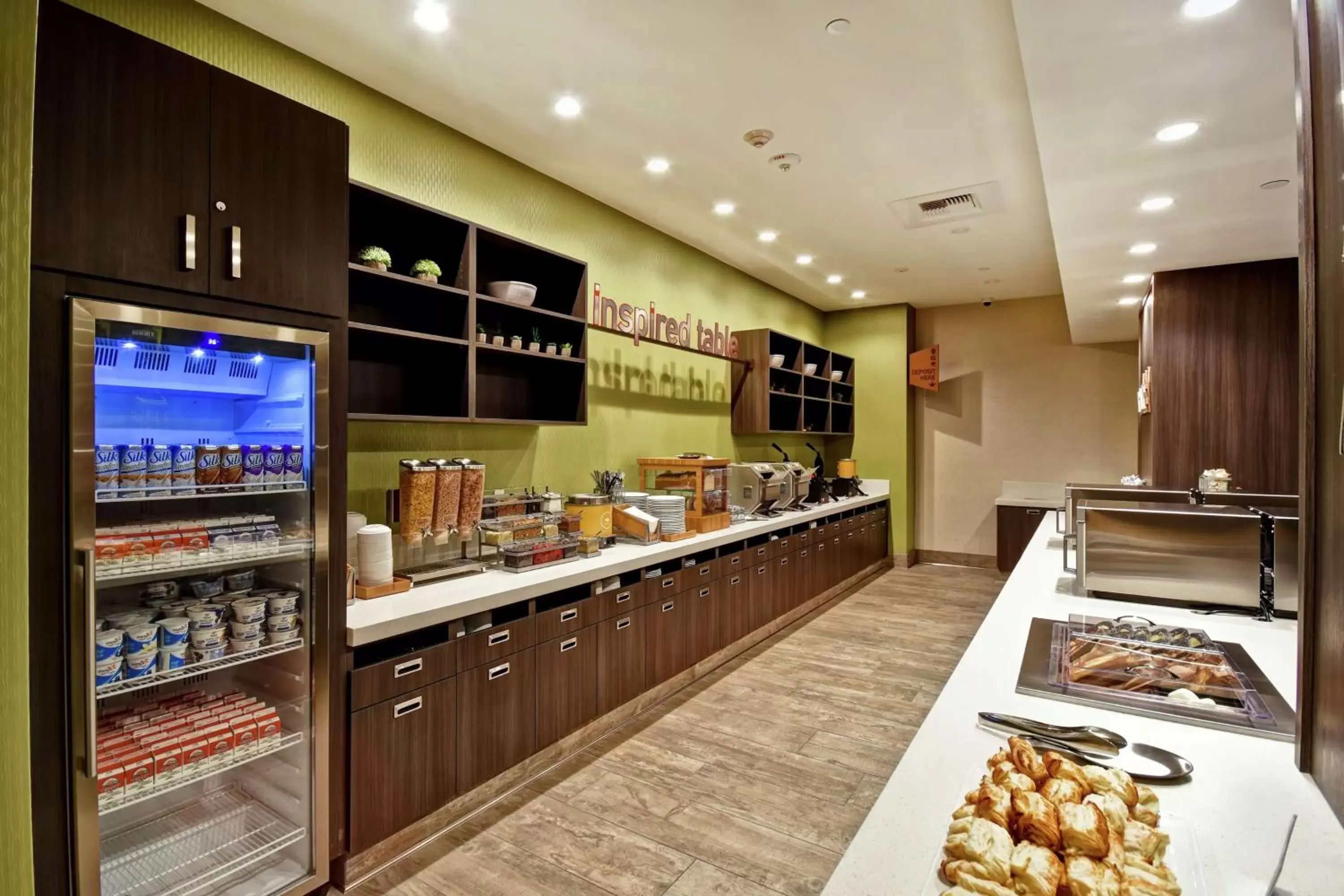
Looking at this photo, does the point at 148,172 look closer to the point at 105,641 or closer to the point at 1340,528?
the point at 105,641

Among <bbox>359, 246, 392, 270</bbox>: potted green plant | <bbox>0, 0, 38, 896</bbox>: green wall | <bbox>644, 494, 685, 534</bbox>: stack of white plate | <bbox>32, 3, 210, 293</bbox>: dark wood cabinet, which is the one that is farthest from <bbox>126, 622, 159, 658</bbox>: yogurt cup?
<bbox>644, 494, 685, 534</bbox>: stack of white plate

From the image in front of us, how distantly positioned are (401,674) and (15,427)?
4.44 feet

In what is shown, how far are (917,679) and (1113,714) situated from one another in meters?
2.86

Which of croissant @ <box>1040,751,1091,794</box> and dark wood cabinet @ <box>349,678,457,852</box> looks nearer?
croissant @ <box>1040,751,1091,794</box>

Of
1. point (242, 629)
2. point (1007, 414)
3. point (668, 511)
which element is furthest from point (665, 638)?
point (1007, 414)

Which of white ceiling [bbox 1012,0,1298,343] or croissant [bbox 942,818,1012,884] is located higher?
white ceiling [bbox 1012,0,1298,343]

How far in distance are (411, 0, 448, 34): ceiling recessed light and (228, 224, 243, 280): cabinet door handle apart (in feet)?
3.86

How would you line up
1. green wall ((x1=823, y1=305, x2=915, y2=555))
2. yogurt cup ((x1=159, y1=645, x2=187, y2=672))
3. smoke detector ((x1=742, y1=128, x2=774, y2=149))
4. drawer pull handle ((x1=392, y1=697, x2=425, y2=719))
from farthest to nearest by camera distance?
A: green wall ((x1=823, y1=305, x2=915, y2=555))
smoke detector ((x1=742, y1=128, x2=774, y2=149))
drawer pull handle ((x1=392, y1=697, x2=425, y2=719))
yogurt cup ((x1=159, y1=645, x2=187, y2=672))

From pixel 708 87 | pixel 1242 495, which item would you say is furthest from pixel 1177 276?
pixel 708 87

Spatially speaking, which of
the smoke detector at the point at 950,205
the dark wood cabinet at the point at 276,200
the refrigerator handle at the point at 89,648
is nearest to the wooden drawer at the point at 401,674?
the refrigerator handle at the point at 89,648

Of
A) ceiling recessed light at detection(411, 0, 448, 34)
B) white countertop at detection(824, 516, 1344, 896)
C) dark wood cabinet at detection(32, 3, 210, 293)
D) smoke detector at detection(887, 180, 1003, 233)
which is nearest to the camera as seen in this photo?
white countertop at detection(824, 516, 1344, 896)

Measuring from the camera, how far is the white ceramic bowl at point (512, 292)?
3.22 m

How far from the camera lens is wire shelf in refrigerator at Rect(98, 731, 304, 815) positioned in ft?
5.40

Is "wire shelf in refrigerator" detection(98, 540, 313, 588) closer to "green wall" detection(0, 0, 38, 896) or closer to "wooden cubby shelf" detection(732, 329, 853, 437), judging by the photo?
"green wall" detection(0, 0, 38, 896)
